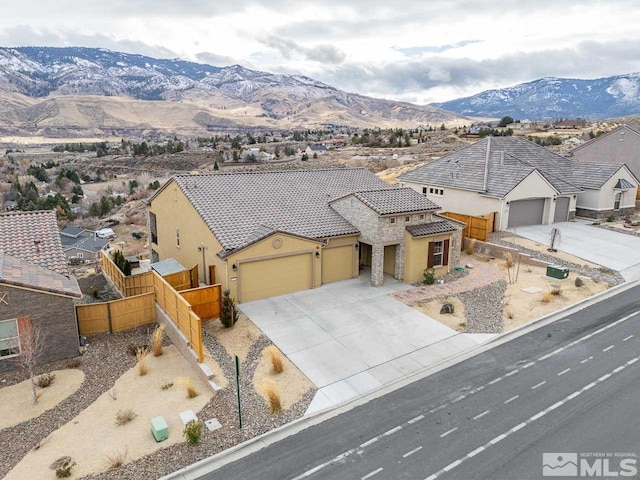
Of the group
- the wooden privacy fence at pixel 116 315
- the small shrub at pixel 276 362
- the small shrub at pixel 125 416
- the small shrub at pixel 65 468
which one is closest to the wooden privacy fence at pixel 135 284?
the wooden privacy fence at pixel 116 315

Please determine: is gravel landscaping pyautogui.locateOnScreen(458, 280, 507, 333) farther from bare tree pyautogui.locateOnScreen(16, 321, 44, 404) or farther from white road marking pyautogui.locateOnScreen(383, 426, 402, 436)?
bare tree pyautogui.locateOnScreen(16, 321, 44, 404)

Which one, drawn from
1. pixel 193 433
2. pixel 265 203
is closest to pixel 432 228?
pixel 265 203

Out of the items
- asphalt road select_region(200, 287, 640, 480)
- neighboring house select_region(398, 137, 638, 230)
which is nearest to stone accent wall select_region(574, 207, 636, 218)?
neighboring house select_region(398, 137, 638, 230)

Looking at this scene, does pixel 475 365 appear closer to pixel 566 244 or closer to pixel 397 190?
pixel 397 190

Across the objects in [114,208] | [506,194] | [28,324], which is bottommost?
[114,208]

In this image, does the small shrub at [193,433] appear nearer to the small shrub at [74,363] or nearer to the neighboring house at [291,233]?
the small shrub at [74,363]

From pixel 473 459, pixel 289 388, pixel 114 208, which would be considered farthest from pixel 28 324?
pixel 114 208
